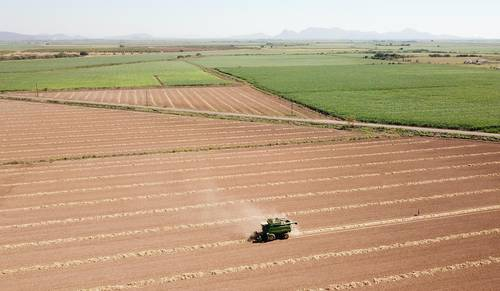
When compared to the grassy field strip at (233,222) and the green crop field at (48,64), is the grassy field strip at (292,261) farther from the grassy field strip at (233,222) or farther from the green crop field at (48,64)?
the green crop field at (48,64)

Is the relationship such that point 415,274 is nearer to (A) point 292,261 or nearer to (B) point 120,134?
(A) point 292,261

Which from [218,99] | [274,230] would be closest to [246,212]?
[274,230]

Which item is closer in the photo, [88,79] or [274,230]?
[274,230]

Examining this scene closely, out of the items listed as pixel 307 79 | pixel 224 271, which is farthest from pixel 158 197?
pixel 307 79

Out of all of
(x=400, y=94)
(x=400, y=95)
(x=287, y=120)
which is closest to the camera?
(x=287, y=120)

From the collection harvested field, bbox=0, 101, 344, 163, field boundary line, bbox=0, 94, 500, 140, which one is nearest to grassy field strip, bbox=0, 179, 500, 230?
harvested field, bbox=0, 101, 344, 163

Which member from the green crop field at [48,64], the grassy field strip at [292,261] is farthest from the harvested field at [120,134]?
the green crop field at [48,64]

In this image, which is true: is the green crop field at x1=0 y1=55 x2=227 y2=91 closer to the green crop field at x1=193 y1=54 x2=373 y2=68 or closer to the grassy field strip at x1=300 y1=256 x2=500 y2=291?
the green crop field at x1=193 y1=54 x2=373 y2=68
